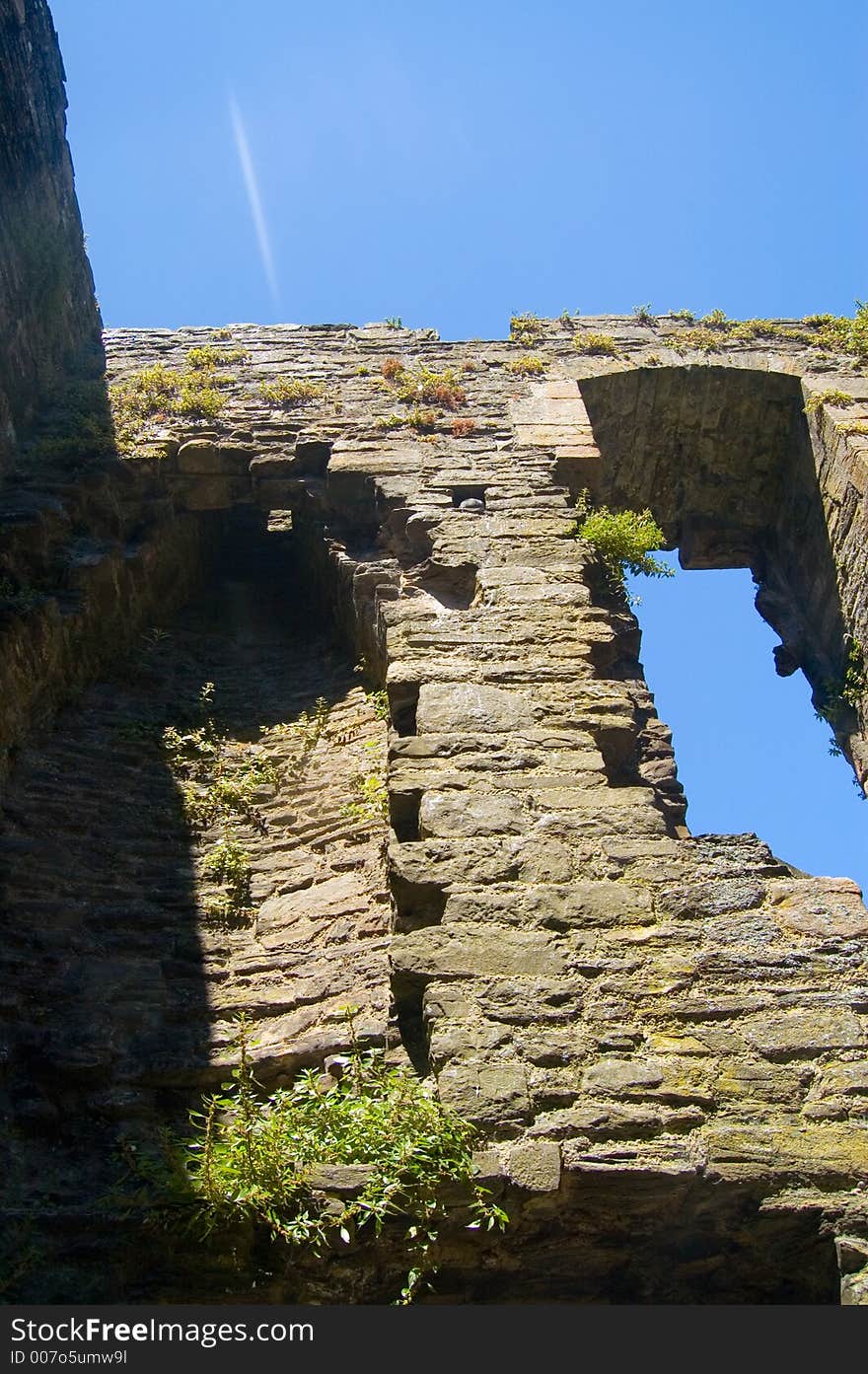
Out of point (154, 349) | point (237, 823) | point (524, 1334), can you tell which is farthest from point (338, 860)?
point (154, 349)

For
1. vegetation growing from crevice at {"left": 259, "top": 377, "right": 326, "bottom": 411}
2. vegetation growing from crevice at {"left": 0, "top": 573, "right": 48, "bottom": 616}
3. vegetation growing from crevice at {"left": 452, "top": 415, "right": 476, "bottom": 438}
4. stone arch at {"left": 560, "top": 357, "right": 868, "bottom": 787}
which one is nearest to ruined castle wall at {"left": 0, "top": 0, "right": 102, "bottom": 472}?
vegetation growing from crevice at {"left": 0, "top": 573, "right": 48, "bottom": 616}

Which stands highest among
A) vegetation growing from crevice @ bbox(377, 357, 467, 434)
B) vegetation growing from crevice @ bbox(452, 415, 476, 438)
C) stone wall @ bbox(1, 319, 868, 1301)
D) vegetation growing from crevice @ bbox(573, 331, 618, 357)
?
vegetation growing from crevice @ bbox(573, 331, 618, 357)

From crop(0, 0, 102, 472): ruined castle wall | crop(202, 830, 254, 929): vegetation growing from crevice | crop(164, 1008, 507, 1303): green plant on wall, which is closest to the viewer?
crop(164, 1008, 507, 1303): green plant on wall

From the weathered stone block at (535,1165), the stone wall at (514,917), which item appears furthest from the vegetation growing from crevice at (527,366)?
the weathered stone block at (535,1165)

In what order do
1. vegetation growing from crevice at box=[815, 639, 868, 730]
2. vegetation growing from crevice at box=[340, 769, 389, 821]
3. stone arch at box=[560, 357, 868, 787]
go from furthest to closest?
1. stone arch at box=[560, 357, 868, 787]
2. vegetation growing from crevice at box=[815, 639, 868, 730]
3. vegetation growing from crevice at box=[340, 769, 389, 821]

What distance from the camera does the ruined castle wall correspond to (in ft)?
24.3

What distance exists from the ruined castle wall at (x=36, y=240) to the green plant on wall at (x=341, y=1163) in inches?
181

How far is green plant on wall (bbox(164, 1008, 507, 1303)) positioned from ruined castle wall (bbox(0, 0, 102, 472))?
4.59 metres

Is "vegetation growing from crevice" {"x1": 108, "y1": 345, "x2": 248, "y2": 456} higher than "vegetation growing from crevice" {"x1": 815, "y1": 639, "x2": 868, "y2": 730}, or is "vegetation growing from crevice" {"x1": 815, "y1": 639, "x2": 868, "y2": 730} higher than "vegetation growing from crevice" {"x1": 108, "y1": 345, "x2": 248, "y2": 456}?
"vegetation growing from crevice" {"x1": 108, "y1": 345, "x2": 248, "y2": 456}

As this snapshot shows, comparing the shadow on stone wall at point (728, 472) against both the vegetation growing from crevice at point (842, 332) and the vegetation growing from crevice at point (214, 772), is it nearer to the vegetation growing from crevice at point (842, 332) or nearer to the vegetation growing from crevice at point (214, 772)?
the vegetation growing from crevice at point (842, 332)

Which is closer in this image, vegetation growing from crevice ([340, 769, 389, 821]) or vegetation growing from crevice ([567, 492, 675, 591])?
vegetation growing from crevice ([340, 769, 389, 821])

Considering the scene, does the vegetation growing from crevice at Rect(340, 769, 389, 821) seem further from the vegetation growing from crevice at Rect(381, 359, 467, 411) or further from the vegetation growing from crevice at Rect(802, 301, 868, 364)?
the vegetation growing from crevice at Rect(802, 301, 868, 364)

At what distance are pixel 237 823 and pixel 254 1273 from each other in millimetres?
2474

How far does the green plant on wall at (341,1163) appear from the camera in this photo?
125 inches
